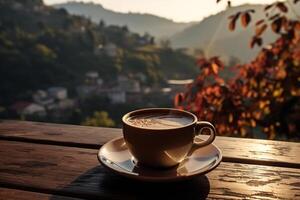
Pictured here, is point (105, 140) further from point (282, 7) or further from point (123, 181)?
point (282, 7)

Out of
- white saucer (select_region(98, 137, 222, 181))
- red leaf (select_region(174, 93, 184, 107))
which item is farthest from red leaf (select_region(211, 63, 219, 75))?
white saucer (select_region(98, 137, 222, 181))

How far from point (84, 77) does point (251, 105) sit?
78.6 feet

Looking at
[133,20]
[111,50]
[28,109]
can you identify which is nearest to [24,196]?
[28,109]

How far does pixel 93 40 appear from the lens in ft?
90.8

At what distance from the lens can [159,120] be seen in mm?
637

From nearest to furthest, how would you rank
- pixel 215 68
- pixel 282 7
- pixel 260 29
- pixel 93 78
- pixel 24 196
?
1. pixel 24 196
2. pixel 282 7
3. pixel 260 29
4. pixel 215 68
5. pixel 93 78

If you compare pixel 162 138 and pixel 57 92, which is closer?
pixel 162 138

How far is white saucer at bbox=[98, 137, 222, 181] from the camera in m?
0.53

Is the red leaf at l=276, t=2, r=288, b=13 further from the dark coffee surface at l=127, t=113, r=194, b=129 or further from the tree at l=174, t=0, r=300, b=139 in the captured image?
the dark coffee surface at l=127, t=113, r=194, b=129

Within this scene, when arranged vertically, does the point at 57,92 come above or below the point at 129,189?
below

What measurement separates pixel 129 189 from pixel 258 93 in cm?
128

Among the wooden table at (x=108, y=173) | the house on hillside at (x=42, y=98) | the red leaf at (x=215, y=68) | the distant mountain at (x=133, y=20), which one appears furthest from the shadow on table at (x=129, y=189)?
the distant mountain at (x=133, y=20)

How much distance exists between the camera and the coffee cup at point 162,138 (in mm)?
549

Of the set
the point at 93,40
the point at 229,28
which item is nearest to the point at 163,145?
the point at 229,28
